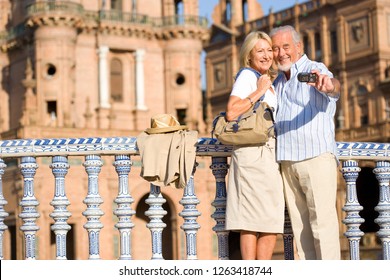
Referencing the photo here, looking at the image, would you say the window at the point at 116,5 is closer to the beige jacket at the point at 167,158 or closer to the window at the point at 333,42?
the window at the point at 333,42

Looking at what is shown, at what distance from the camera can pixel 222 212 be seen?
33.0 feet

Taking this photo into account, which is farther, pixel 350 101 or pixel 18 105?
pixel 350 101

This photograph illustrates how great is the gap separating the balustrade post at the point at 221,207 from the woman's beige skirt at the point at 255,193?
1.70 ft

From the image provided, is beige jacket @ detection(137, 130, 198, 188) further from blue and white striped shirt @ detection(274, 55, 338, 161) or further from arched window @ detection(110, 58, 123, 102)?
arched window @ detection(110, 58, 123, 102)

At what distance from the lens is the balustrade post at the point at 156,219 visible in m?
9.77

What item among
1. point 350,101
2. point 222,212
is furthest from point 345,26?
point 222,212

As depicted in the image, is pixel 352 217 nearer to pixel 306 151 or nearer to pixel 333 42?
pixel 306 151

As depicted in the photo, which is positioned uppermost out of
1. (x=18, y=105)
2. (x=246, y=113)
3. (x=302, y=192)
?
(x=18, y=105)

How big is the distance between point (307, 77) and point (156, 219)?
2.04 metres

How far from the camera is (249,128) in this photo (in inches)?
369

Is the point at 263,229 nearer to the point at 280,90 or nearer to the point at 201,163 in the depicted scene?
the point at 280,90
